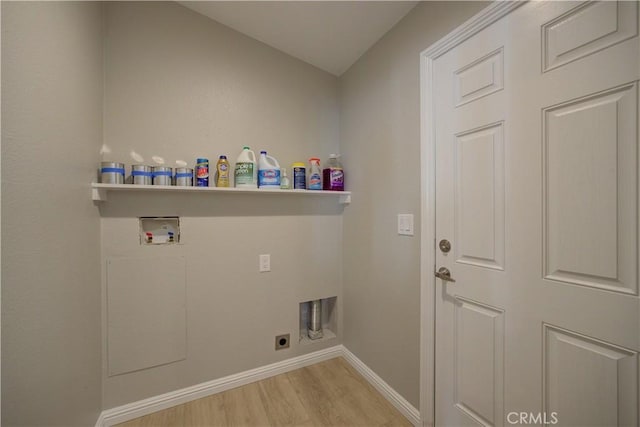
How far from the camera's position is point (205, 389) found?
155 cm

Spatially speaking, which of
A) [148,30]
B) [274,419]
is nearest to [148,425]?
[274,419]

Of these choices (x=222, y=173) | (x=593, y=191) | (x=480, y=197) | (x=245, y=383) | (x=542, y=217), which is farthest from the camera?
(x=245, y=383)

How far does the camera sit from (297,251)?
184cm

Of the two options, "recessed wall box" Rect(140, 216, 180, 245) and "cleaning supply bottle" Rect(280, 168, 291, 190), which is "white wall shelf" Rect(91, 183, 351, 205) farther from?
"recessed wall box" Rect(140, 216, 180, 245)

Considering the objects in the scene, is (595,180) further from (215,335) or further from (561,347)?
(215,335)

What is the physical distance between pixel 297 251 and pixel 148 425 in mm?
1268

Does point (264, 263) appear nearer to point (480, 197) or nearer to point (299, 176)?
point (299, 176)

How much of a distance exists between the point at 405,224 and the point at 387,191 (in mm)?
252

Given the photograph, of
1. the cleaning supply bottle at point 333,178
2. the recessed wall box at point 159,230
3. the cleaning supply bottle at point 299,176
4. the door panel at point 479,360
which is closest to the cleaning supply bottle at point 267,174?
the cleaning supply bottle at point 299,176

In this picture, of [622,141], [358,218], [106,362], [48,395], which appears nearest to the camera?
[622,141]

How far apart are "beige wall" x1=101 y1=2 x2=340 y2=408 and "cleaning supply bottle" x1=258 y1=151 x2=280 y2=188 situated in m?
0.16

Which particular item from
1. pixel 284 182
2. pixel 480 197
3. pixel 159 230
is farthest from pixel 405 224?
pixel 159 230

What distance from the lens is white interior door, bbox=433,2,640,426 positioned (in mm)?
727

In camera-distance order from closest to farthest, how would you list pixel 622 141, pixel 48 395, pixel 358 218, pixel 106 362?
A: 1. pixel 622 141
2. pixel 48 395
3. pixel 106 362
4. pixel 358 218
